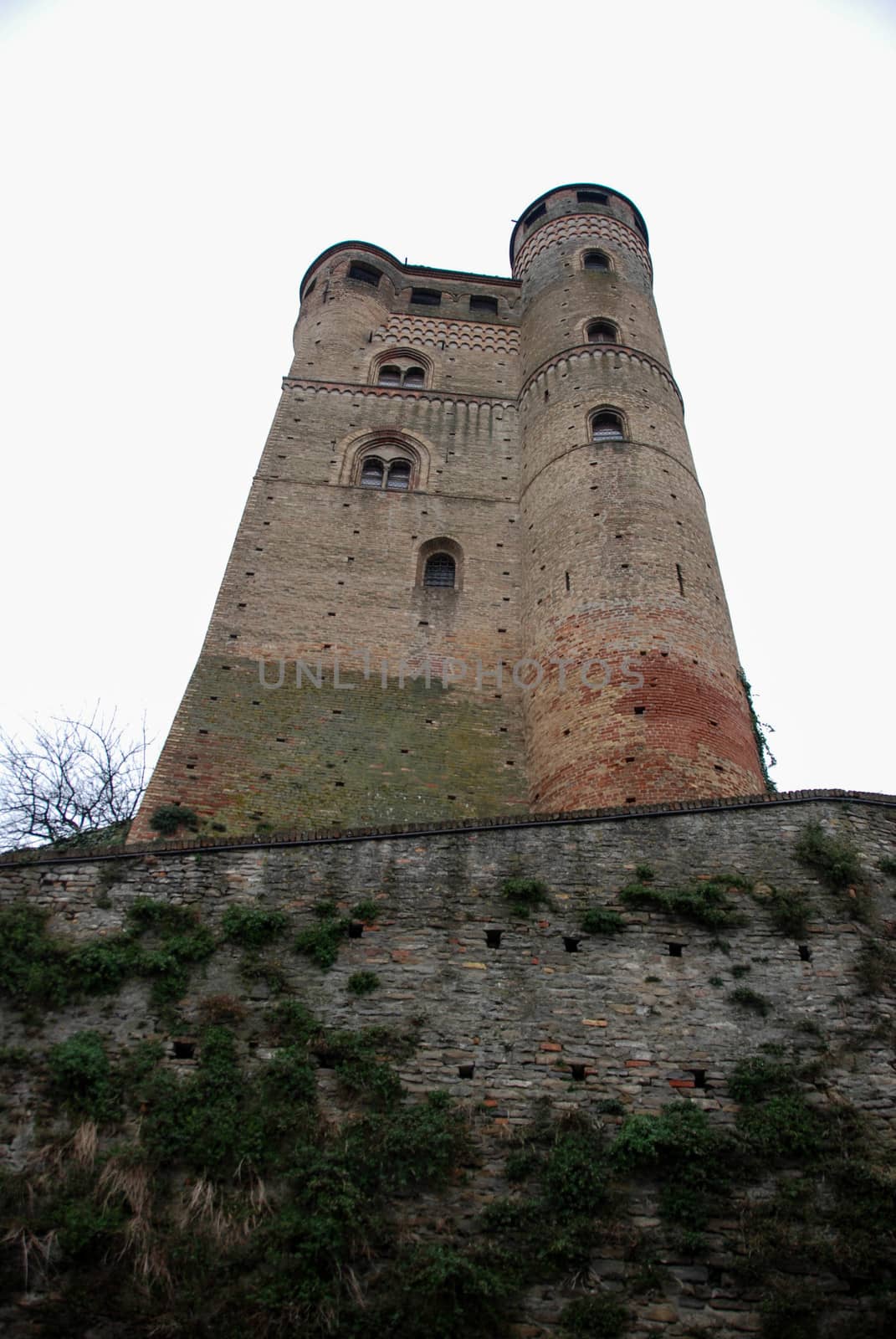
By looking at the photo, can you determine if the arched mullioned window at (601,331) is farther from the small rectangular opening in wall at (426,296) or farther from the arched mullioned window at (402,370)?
the small rectangular opening in wall at (426,296)

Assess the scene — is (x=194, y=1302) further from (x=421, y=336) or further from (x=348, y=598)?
(x=421, y=336)

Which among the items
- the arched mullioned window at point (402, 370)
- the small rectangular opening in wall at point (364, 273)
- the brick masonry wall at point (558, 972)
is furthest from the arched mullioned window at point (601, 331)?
the brick masonry wall at point (558, 972)

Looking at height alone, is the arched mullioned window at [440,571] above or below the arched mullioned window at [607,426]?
below

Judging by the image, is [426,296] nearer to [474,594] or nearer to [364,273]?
[364,273]

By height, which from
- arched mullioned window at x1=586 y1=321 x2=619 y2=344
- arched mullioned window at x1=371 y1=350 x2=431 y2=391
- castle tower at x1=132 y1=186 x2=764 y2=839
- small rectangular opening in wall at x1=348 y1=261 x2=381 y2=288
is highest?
small rectangular opening in wall at x1=348 y1=261 x2=381 y2=288

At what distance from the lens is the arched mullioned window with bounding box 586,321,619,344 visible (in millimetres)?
19297

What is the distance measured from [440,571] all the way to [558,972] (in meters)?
10.2

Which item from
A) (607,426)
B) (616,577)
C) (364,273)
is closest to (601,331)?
(607,426)

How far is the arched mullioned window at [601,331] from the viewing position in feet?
63.3

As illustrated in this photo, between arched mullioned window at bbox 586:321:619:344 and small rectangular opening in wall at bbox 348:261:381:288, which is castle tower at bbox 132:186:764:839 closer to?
arched mullioned window at bbox 586:321:619:344

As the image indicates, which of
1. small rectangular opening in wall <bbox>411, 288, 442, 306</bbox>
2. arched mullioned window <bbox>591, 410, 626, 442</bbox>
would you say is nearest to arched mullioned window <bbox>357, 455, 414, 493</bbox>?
arched mullioned window <bbox>591, 410, 626, 442</bbox>

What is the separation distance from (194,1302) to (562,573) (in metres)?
11.1

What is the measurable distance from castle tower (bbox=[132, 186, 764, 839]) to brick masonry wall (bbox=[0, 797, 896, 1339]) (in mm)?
3120

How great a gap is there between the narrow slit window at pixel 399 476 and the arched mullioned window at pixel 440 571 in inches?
70.8
